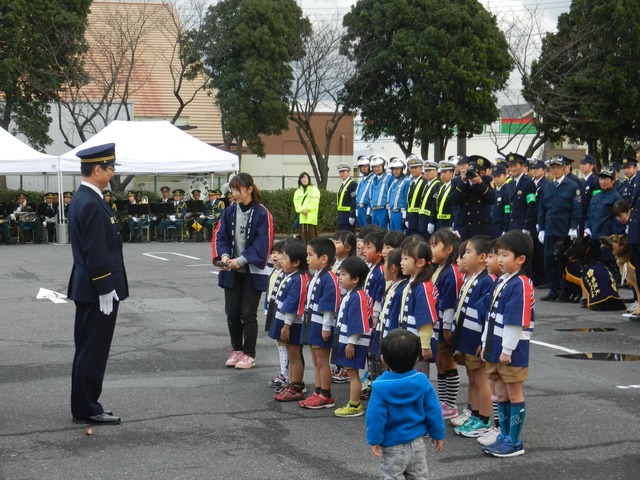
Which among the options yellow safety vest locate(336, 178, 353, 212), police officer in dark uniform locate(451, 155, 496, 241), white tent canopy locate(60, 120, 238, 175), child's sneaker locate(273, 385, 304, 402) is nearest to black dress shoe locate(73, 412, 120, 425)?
child's sneaker locate(273, 385, 304, 402)

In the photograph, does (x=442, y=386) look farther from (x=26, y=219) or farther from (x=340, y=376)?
(x=26, y=219)

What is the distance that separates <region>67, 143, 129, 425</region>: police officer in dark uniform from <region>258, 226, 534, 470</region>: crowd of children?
1452mm

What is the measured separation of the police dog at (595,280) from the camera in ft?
41.4

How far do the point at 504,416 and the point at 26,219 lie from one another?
22.3m

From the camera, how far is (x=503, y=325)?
5848 mm

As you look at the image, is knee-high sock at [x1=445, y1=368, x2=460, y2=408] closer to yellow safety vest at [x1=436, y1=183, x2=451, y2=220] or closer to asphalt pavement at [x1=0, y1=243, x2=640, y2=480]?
asphalt pavement at [x1=0, y1=243, x2=640, y2=480]

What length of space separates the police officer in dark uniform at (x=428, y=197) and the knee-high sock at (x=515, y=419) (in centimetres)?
985

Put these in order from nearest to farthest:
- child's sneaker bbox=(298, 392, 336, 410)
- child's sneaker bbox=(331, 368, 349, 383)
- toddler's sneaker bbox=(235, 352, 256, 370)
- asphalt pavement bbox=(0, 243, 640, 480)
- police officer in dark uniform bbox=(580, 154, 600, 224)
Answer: asphalt pavement bbox=(0, 243, 640, 480), child's sneaker bbox=(298, 392, 336, 410), child's sneaker bbox=(331, 368, 349, 383), toddler's sneaker bbox=(235, 352, 256, 370), police officer in dark uniform bbox=(580, 154, 600, 224)

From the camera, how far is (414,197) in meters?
16.4

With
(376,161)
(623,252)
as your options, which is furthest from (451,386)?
(376,161)

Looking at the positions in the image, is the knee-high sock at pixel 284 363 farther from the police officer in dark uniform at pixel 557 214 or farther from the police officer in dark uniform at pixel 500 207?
the police officer in dark uniform at pixel 500 207

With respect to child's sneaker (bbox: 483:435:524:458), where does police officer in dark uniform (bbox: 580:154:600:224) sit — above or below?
above

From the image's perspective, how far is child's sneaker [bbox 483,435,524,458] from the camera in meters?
5.88

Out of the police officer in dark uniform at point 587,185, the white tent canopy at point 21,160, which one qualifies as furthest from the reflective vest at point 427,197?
the white tent canopy at point 21,160
